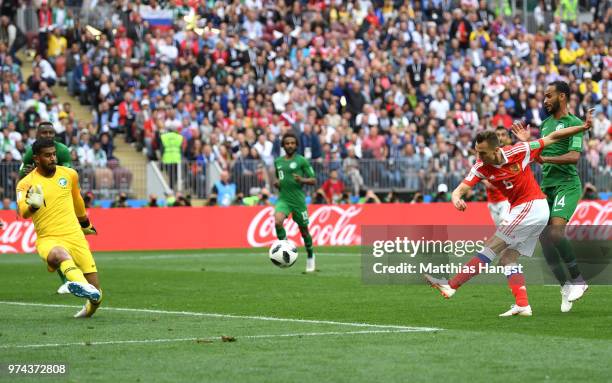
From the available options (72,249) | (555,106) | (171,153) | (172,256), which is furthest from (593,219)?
(72,249)

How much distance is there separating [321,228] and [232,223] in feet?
7.23

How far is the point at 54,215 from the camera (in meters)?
14.8

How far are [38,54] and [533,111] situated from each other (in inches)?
576

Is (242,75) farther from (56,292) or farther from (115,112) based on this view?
(56,292)

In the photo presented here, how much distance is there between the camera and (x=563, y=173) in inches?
634

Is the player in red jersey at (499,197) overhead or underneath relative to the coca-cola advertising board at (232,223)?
overhead

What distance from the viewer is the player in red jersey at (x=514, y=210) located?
14672mm

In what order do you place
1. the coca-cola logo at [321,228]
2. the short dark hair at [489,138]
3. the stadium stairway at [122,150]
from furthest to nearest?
the stadium stairway at [122,150]
the coca-cola logo at [321,228]
the short dark hair at [489,138]

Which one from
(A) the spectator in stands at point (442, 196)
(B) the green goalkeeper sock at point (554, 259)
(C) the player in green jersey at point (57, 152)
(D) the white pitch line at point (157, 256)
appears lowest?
(D) the white pitch line at point (157, 256)

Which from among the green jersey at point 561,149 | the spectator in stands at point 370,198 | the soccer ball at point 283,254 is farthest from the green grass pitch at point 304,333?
the spectator in stands at point 370,198

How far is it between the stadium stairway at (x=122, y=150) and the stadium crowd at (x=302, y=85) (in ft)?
0.80

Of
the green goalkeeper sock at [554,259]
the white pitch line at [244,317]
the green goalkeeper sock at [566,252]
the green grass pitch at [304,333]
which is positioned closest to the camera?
the green grass pitch at [304,333]

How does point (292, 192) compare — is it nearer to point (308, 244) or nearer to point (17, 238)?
point (308, 244)

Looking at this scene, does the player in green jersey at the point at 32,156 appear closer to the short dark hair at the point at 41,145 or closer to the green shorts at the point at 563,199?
the short dark hair at the point at 41,145
